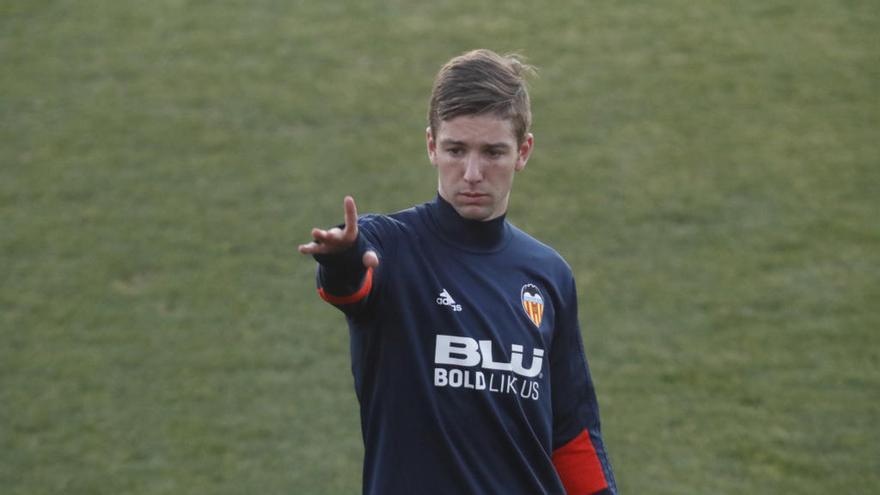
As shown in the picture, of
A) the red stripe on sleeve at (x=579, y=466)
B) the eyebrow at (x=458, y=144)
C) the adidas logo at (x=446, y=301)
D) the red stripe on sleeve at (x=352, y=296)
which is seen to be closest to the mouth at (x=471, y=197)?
the eyebrow at (x=458, y=144)

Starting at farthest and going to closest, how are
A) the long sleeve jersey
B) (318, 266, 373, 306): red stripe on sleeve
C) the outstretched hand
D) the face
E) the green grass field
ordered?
the green grass field → the face → the long sleeve jersey → (318, 266, 373, 306): red stripe on sleeve → the outstretched hand

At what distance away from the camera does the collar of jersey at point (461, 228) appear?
2.71m

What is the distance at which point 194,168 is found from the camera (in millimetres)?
8148

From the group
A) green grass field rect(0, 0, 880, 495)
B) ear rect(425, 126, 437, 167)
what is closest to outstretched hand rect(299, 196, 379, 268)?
ear rect(425, 126, 437, 167)

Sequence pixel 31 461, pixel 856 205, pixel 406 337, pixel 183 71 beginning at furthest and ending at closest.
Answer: pixel 183 71 < pixel 856 205 < pixel 31 461 < pixel 406 337

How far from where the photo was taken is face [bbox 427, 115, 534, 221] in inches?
105

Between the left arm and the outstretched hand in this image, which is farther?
the left arm

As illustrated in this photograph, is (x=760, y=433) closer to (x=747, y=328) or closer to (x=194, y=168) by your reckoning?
(x=747, y=328)

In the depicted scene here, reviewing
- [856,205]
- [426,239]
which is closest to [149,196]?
[856,205]

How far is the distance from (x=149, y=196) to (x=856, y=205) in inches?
202

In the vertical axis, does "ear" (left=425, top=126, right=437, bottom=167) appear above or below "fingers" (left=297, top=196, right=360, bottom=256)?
above

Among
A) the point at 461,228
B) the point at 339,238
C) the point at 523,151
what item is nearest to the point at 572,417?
the point at 461,228

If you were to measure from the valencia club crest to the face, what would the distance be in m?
0.22

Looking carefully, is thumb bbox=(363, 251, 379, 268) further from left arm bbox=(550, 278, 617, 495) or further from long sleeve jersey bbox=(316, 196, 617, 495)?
left arm bbox=(550, 278, 617, 495)
